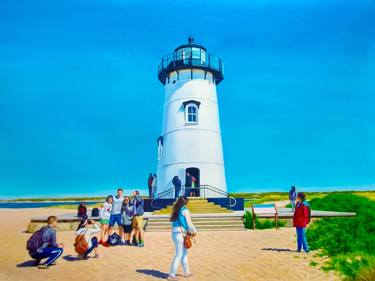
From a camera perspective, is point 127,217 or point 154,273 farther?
point 127,217

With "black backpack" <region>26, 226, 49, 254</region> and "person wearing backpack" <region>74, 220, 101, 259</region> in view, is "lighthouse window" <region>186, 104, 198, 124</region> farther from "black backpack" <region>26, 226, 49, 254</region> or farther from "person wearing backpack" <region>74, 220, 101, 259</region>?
"black backpack" <region>26, 226, 49, 254</region>

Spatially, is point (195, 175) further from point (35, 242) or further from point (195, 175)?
point (35, 242)

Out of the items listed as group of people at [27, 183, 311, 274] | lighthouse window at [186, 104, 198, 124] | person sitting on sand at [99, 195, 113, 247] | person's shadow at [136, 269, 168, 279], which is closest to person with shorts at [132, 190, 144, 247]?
group of people at [27, 183, 311, 274]

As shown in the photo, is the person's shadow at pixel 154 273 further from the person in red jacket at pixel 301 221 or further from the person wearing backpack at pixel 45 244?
the person in red jacket at pixel 301 221

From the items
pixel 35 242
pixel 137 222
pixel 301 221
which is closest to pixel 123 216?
pixel 137 222

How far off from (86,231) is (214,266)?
3.51 metres

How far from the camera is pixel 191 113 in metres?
25.3

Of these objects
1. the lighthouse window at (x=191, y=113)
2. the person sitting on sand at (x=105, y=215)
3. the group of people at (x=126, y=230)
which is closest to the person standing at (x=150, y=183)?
the lighthouse window at (x=191, y=113)

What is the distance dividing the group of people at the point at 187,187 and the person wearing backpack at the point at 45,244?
14.8 metres

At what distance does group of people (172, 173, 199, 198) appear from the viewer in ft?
76.1

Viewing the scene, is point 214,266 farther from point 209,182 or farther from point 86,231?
point 209,182

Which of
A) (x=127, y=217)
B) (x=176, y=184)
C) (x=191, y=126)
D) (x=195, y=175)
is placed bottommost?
(x=127, y=217)

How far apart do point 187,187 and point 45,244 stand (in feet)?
51.0

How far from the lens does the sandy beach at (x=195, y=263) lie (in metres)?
7.75
